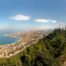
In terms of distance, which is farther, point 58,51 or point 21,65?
point 58,51

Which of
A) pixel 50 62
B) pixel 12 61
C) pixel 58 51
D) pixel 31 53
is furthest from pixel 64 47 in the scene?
pixel 12 61

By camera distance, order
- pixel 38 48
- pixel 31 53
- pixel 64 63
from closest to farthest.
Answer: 1. pixel 64 63
2. pixel 31 53
3. pixel 38 48

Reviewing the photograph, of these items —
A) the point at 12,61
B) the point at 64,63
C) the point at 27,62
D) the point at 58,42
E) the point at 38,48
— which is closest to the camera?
the point at 64,63

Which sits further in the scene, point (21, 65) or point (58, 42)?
point (58, 42)

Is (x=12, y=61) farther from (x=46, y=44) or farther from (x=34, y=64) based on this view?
(x=46, y=44)

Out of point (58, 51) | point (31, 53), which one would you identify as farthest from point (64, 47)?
point (31, 53)

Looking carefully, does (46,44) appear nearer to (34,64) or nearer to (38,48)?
(38,48)

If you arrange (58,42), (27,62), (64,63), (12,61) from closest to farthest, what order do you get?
(64,63) → (12,61) → (27,62) → (58,42)

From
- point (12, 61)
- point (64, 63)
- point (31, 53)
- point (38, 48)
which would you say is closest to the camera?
point (64, 63)

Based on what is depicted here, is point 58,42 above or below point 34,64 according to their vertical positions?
above
